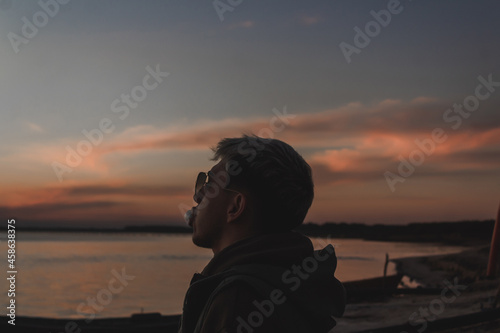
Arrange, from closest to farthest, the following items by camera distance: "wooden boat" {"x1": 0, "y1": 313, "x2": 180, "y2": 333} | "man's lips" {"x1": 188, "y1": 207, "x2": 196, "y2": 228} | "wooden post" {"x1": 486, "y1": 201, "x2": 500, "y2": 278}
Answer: "man's lips" {"x1": 188, "y1": 207, "x2": 196, "y2": 228} < "wooden boat" {"x1": 0, "y1": 313, "x2": 180, "y2": 333} < "wooden post" {"x1": 486, "y1": 201, "x2": 500, "y2": 278}

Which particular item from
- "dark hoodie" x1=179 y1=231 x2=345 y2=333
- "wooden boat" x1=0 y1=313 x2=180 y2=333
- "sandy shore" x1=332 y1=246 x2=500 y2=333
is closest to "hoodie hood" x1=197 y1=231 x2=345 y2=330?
"dark hoodie" x1=179 y1=231 x2=345 y2=333

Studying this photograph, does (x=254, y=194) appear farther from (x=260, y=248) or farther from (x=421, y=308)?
(x=421, y=308)

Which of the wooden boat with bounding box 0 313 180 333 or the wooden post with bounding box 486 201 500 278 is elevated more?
the wooden post with bounding box 486 201 500 278

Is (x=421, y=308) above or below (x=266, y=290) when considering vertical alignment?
below

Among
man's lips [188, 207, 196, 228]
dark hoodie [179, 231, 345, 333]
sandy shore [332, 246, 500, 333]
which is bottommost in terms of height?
sandy shore [332, 246, 500, 333]

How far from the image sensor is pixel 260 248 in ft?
5.09

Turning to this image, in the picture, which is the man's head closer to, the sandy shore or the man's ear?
the man's ear

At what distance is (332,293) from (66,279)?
130 ft

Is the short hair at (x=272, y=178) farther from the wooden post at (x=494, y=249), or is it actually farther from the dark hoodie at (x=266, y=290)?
the wooden post at (x=494, y=249)

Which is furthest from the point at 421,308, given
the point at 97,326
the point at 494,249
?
the point at 97,326

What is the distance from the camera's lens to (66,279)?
3822 centimetres

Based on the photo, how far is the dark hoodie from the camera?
1.36 m

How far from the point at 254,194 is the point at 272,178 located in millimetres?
83

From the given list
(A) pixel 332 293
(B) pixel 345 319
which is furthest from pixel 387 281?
(A) pixel 332 293
